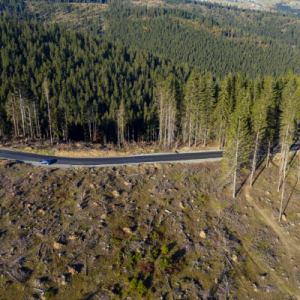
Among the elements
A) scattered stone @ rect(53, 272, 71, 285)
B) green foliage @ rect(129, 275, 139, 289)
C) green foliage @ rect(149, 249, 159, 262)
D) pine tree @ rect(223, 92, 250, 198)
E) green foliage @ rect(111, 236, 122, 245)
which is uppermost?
pine tree @ rect(223, 92, 250, 198)

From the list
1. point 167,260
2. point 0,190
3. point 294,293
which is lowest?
point 294,293

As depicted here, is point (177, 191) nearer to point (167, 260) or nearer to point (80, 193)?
point (167, 260)

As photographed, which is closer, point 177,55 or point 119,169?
point 119,169

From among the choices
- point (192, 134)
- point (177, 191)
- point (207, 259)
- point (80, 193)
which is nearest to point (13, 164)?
point (80, 193)

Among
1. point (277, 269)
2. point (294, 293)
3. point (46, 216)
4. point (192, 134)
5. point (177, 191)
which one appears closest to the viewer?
point (294, 293)

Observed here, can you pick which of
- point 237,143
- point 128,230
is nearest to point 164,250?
point 128,230

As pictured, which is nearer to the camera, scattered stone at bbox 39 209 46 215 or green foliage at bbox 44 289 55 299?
green foliage at bbox 44 289 55 299

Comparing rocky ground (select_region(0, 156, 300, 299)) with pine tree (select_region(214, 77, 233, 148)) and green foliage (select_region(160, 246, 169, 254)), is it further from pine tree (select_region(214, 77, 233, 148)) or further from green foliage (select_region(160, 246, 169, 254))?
pine tree (select_region(214, 77, 233, 148))

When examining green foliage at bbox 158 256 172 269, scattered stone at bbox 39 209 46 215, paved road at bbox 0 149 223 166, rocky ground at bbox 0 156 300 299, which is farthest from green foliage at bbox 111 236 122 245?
paved road at bbox 0 149 223 166

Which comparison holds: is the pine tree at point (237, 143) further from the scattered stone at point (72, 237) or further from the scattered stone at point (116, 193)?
the scattered stone at point (72, 237)

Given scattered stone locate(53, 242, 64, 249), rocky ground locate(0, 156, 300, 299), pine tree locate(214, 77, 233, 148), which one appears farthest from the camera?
pine tree locate(214, 77, 233, 148)
